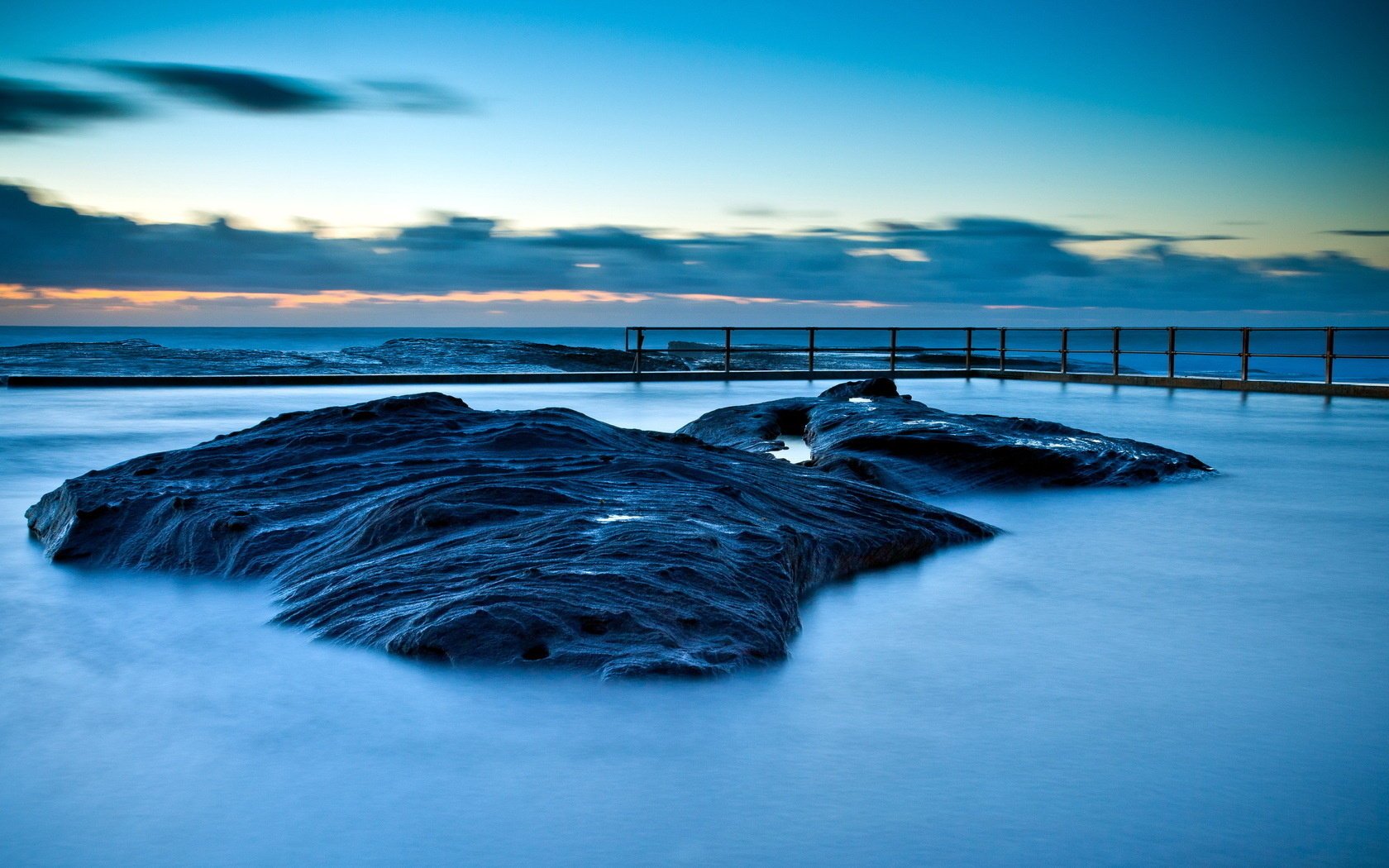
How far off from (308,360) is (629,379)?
674 inches

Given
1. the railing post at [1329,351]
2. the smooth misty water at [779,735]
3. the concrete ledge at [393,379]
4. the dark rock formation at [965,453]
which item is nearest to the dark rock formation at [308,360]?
the concrete ledge at [393,379]

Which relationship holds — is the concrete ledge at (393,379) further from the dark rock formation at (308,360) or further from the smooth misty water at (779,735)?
the smooth misty water at (779,735)

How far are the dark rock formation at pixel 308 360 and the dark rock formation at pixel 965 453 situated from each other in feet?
54.4

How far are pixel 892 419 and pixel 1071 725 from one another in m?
4.00

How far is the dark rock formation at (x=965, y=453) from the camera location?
205 inches

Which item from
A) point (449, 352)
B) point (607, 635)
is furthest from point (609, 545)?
point (449, 352)

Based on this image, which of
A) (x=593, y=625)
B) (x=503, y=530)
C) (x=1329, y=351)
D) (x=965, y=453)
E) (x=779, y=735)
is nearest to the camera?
(x=779, y=735)

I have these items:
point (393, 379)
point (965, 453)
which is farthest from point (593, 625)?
point (393, 379)

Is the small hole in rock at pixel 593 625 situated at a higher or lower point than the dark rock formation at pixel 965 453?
lower

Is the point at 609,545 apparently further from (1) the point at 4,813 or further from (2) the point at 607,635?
(1) the point at 4,813

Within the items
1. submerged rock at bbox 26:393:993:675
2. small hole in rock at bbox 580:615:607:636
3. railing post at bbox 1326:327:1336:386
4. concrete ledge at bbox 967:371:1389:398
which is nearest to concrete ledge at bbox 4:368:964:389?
concrete ledge at bbox 967:371:1389:398

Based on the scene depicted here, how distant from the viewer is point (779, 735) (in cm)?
203

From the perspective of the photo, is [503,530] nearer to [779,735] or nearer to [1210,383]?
[779,735]

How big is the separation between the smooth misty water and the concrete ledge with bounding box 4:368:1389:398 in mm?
11037
